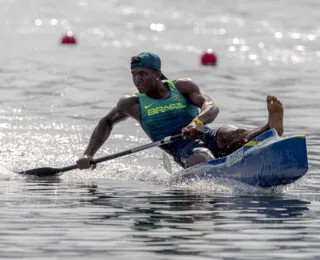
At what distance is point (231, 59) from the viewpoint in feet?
115

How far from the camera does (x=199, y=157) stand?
14242 mm

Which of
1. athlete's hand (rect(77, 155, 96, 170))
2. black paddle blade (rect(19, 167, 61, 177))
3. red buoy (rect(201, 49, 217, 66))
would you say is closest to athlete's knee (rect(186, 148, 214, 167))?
athlete's hand (rect(77, 155, 96, 170))

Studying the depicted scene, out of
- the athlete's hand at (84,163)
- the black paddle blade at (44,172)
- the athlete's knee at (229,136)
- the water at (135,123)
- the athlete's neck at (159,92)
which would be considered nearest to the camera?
the water at (135,123)

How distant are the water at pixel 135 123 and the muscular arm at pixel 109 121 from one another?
0.43 meters

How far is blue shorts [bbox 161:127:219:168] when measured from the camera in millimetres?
14812

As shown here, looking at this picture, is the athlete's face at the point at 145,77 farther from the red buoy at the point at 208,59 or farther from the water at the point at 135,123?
the red buoy at the point at 208,59

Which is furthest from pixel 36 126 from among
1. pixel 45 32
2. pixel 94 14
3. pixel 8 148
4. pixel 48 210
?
pixel 94 14

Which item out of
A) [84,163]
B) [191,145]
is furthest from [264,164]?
[84,163]

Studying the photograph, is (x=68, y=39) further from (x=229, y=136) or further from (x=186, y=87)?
(x=229, y=136)

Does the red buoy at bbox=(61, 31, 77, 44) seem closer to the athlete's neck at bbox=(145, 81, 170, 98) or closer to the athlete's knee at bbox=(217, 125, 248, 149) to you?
the athlete's neck at bbox=(145, 81, 170, 98)

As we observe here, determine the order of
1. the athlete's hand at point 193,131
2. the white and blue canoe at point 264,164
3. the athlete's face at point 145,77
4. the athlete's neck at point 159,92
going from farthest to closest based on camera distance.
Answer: the athlete's neck at point 159,92 < the athlete's face at point 145,77 < the athlete's hand at point 193,131 < the white and blue canoe at point 264,164

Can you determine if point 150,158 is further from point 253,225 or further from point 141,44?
point 141,44

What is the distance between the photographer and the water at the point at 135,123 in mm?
9609

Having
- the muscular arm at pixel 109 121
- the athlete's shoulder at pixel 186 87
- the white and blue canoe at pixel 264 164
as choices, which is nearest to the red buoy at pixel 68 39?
the muscular arm at pixel 109 121
